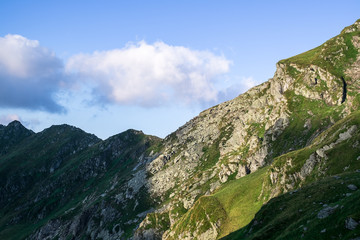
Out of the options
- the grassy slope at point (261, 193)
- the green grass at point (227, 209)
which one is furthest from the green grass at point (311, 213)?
the green grass at point (227, 209)

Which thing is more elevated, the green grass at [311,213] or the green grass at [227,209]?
the green grass at [311,213]

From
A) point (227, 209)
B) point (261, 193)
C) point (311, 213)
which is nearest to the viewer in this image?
point (311, 213)

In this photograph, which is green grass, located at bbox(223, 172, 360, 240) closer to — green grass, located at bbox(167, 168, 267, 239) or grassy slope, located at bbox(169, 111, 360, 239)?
grassy slope, located at bbox(169, 111, 360, 239)

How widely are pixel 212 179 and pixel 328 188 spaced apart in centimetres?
13714

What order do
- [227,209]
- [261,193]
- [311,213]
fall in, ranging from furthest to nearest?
[227,209] → [261,193] → [311,213]

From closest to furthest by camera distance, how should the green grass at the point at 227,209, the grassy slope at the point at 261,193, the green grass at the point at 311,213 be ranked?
the green grass at the point at 311,213 → the grassy slope at the point at 261,193 → the green grass at the point at 227,209

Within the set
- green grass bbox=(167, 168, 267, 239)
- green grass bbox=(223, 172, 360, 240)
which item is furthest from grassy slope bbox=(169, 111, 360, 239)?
green grass bbox=(223, 172, 360, 240)

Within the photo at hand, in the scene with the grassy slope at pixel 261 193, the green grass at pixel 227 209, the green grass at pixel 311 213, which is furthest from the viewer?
the green grass at pixel 227 209

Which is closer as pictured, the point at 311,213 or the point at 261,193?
the point at 311,213

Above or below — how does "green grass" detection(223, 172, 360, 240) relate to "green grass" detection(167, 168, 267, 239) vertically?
above

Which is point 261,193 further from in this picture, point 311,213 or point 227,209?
point 311,213

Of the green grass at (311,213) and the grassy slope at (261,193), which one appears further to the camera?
the grassy slope at (261,193)

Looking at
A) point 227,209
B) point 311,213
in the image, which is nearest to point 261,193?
point 227,209

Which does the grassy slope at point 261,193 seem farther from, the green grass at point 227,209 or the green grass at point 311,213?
the green grass at point 311,213
